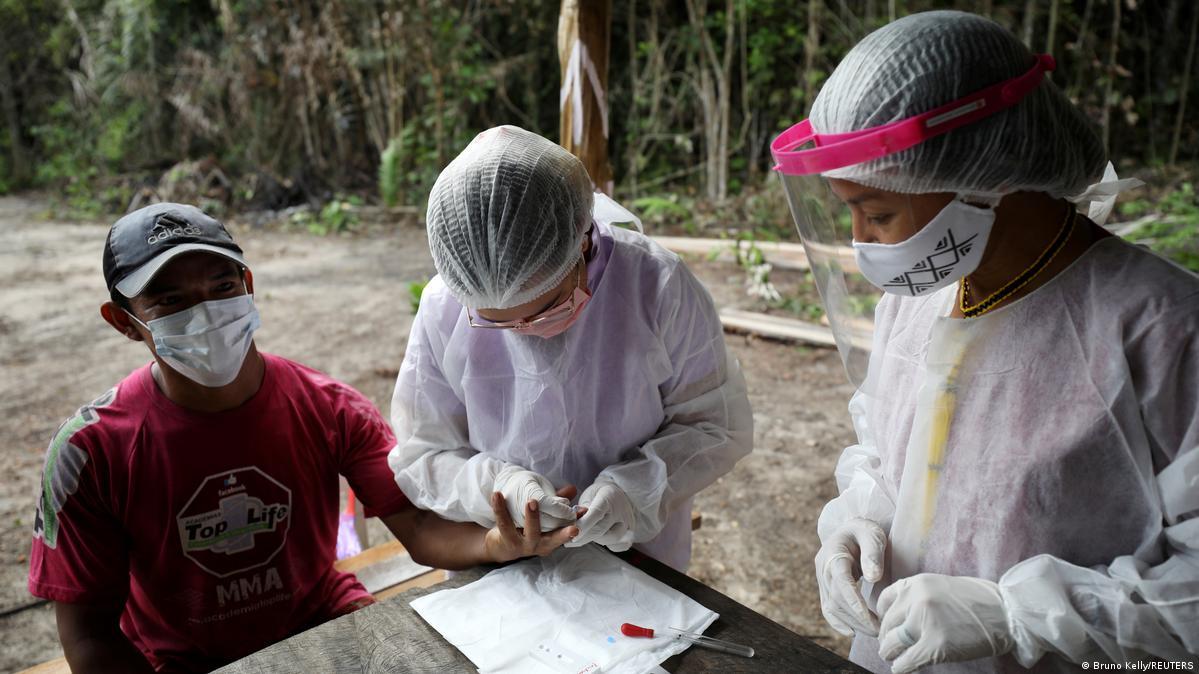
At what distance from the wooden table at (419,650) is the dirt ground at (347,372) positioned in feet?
5.54

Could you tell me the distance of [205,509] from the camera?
1.92m

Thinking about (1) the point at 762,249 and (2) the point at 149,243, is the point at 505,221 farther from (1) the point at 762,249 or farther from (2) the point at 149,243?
(1) the point at 762,249

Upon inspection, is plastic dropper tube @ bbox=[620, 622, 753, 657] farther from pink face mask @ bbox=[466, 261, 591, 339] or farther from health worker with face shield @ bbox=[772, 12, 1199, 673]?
pink face mask @ bbox=[466, 261, 591, 339]

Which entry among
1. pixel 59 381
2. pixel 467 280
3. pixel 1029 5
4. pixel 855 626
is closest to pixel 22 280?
pixel 59 381

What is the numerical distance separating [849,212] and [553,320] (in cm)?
66

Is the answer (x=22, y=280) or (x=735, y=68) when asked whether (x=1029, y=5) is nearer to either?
(x=735, y=68)

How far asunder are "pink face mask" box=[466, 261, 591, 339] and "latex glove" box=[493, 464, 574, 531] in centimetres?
32

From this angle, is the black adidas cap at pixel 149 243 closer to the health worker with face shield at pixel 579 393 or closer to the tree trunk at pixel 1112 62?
the health worker with face shield at pixel 579 393

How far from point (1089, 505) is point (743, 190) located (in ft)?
27.4

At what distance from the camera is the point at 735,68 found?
30.8ft

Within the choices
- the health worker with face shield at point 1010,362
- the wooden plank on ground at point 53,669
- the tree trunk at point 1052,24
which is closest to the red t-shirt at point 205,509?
the wooden plank on ground at point 53,669

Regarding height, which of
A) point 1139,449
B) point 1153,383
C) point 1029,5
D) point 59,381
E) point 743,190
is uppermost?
point 1029,5

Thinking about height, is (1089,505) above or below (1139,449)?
below

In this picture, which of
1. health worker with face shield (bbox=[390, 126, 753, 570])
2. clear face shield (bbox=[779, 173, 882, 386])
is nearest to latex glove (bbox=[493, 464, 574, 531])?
health worker with face shield (bbox=[390, 126, 753, 570])
